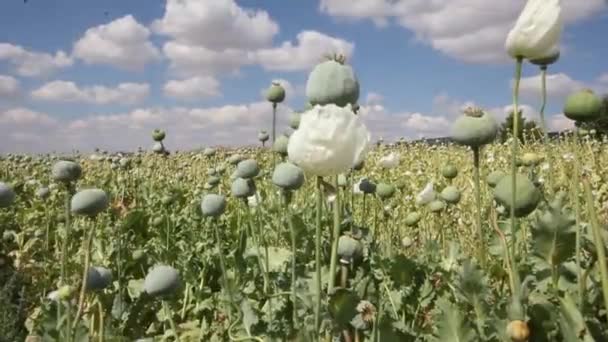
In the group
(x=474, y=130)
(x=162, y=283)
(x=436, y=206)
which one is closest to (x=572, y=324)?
(x=474, y=130)

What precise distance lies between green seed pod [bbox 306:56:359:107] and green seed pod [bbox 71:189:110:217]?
2.08ft

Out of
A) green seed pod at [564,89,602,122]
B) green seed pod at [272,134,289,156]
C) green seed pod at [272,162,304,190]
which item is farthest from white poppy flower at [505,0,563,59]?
green seed pod at [272,134,289,156]

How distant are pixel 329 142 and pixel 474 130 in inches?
14.5

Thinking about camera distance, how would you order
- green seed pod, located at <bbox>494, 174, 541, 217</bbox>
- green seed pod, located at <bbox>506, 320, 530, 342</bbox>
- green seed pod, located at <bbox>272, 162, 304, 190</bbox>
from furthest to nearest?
green seed pod, located at <bbox>272, 162, 304, 190</bbox> < green seed pod, located at <bbox>494, 174, 541, 217</bbox> < green seed pod, located at <bbox>506, 320, 530, 342</bbox>

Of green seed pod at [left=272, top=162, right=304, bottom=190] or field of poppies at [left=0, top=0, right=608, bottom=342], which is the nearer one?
field of poppies at [left=0, top=0, right=608, bottom=342]

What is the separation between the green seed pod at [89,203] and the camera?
5.48ft

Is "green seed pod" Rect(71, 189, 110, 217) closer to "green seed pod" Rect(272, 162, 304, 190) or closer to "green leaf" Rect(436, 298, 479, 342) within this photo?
"green seed pod" Rect(272, 162, 304, 190)

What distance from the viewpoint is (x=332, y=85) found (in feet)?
4.52

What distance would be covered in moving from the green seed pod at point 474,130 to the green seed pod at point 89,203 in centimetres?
89

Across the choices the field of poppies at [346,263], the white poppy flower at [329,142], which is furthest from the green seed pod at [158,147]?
the white poppy flower at [329,142]

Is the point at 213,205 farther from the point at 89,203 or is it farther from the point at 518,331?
the point at 518,331

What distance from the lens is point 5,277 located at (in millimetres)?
4066

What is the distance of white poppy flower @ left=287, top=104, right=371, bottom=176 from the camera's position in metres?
1.27

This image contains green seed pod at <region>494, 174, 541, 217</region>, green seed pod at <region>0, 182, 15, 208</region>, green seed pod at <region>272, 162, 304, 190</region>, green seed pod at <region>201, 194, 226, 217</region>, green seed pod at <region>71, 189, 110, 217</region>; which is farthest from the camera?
green seed pod at <region>201, 194, 226, 217</region>
